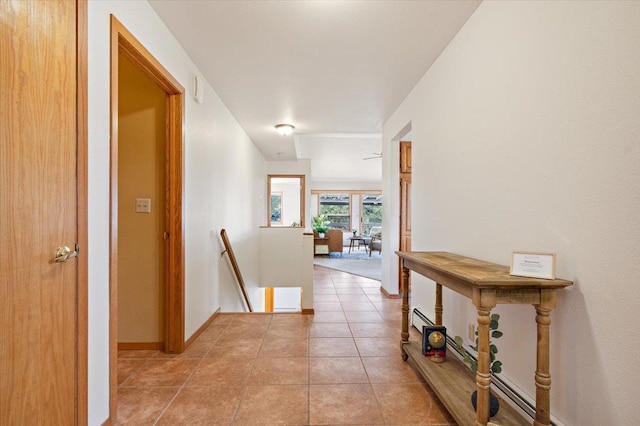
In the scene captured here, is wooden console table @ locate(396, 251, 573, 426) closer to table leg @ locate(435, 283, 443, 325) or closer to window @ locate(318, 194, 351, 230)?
table leg @ locate(435, 283, 443, 325)

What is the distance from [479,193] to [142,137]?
2.56 metres

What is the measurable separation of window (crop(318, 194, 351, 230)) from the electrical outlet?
30.7 ft

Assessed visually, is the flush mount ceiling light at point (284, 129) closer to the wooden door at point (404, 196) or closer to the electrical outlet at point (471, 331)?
the wooden door at point (404, 196)

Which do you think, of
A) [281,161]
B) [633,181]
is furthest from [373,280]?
[633,181]

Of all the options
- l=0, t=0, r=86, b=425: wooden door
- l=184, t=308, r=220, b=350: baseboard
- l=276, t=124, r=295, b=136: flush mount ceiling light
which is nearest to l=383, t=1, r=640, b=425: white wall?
l=0, t=0, r=86, b=425: wooden door

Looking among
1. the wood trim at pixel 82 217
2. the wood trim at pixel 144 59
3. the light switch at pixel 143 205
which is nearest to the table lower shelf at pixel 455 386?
the wood trim at pixel 82 217

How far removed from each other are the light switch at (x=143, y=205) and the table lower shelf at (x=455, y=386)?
7.46 feet

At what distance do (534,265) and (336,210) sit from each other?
400 inches

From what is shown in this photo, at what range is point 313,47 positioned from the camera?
2.30 m

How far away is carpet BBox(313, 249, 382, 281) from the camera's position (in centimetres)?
620

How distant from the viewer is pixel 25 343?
3.43 ft

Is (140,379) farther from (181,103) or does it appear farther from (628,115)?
(628,115)

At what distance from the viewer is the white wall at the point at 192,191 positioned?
4.67 ft

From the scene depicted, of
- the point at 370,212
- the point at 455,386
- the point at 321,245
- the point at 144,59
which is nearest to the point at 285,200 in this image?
the point at 321,245
